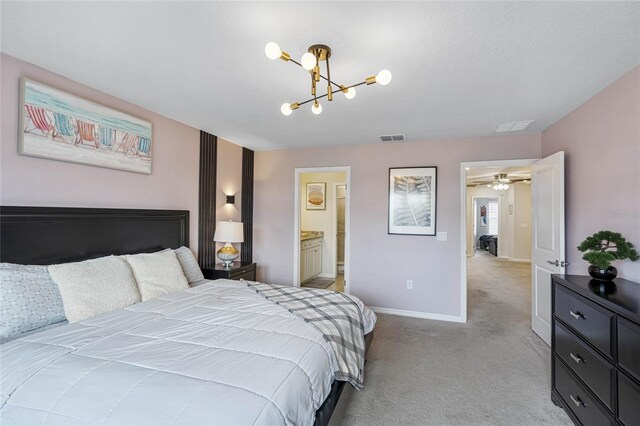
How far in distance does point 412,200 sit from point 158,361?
141 inches

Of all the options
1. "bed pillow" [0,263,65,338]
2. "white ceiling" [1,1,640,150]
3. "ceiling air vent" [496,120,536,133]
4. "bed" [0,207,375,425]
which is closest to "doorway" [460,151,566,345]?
"ceiling air vent" [496,120,536,133]

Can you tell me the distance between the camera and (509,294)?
5.33 metres

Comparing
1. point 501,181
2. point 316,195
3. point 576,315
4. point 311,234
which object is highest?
point 501,181

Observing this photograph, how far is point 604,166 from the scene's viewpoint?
245cm

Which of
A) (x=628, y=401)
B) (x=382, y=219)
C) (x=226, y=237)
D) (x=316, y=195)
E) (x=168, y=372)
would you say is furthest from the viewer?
(x=316, y=195)

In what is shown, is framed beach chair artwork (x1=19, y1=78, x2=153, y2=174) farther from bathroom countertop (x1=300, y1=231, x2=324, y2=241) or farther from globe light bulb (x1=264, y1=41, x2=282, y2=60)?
bathroom countertop (x1=300, y1=231, x2=324, y2=241)

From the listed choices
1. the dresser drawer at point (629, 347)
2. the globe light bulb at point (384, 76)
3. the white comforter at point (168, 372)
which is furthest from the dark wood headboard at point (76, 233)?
the dresser drawer at point (629, 347)

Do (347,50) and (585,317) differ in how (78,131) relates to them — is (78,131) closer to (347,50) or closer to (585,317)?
(347,50)

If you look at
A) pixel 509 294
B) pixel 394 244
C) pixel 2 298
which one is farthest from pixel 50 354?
pixel 509 294

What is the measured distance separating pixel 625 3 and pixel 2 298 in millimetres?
3708

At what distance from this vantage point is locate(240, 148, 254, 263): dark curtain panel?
15.7 feet

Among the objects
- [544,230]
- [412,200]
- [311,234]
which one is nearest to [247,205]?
[311,234]

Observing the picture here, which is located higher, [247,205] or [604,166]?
[604,166]

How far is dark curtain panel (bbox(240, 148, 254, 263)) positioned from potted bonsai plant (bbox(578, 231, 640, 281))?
162 inches
